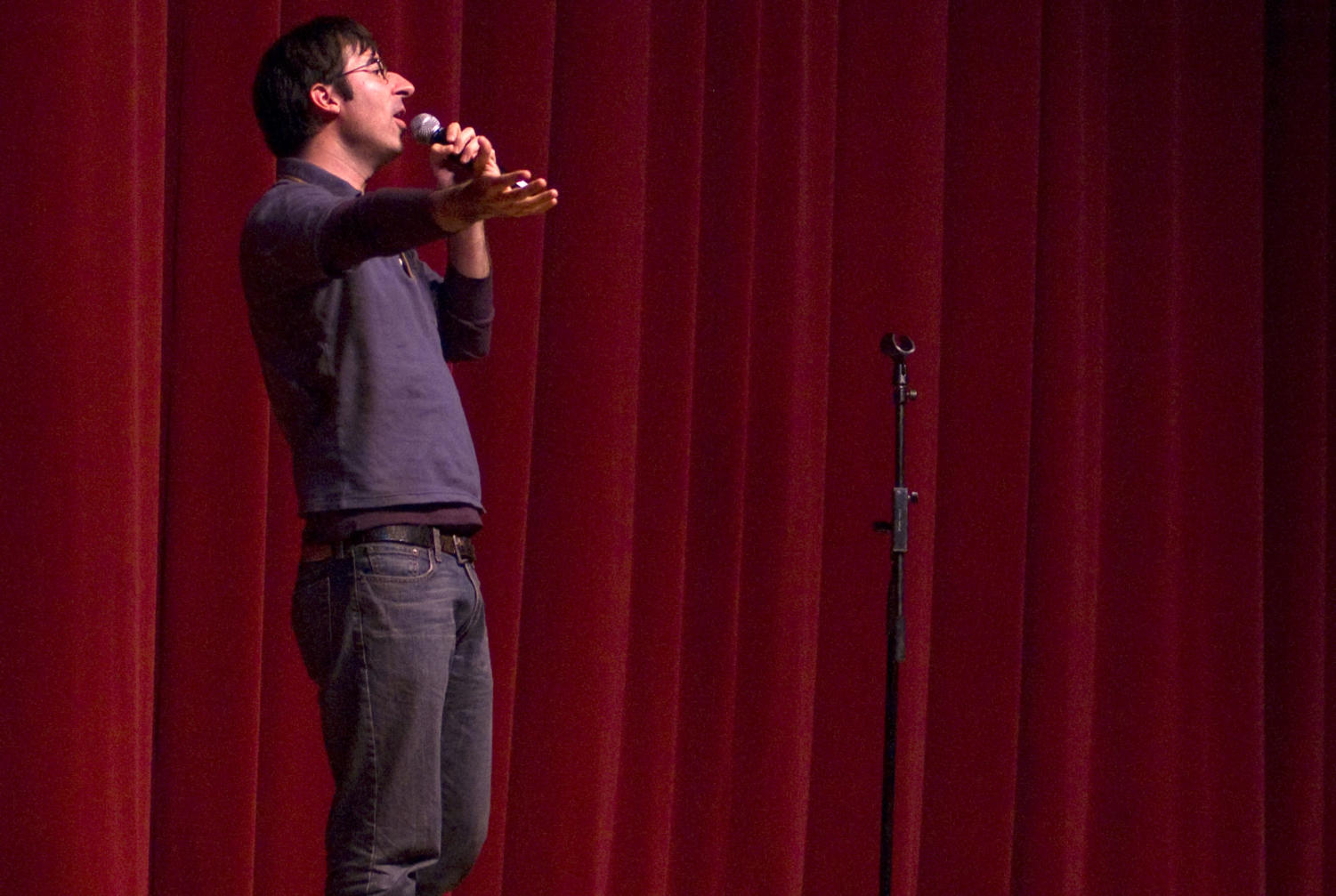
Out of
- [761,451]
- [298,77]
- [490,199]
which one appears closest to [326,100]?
[298,77]

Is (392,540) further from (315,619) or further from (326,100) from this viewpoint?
(326,100)

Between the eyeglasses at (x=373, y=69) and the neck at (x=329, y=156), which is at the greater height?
the eyeglasses at (x=373, y=69)

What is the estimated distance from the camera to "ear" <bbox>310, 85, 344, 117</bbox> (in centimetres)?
155

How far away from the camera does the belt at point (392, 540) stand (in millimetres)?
1414

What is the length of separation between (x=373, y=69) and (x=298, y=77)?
0.28ft

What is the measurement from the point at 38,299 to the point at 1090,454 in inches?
80.4

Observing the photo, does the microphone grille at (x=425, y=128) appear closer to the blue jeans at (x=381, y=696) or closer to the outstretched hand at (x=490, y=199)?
the outstretched hand at (x=490, y=199)

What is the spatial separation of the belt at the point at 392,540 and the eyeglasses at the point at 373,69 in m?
0.53

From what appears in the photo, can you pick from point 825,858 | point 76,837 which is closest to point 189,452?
point 76,837

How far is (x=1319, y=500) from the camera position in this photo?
3.15 m

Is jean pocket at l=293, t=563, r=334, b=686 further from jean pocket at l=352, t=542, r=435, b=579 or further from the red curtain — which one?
the red curtain

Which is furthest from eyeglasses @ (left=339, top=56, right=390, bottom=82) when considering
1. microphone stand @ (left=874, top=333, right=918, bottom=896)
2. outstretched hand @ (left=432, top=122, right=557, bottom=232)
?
microphone stand @ (left=874, top=333, right=918, bottom=896)

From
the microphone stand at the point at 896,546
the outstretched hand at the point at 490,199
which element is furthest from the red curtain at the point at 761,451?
the outstretched hand at the point at 490,199

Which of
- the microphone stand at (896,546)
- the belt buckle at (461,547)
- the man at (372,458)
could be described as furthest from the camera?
the microphone stand at (896,546)
